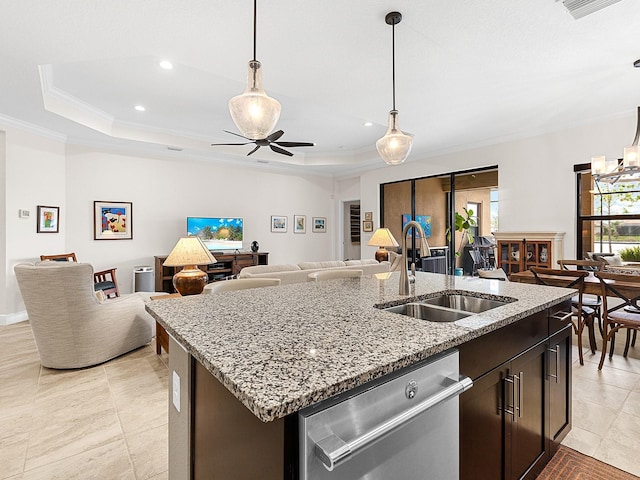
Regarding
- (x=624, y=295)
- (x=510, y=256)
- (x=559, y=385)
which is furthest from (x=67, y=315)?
(x=510, y=256)

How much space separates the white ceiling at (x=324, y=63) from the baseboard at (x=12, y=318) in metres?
2.63

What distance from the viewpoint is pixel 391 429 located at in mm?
811

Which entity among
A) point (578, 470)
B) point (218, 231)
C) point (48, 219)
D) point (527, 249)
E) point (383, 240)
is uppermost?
point (48, 219)

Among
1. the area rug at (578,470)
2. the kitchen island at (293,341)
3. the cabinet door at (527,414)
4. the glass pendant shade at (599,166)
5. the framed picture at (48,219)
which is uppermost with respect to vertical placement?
the glass pendant shade at (599,166)

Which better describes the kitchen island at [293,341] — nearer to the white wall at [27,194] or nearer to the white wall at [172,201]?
the white wall at [27,194]

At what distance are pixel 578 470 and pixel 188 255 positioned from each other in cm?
312

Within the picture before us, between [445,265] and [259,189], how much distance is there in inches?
168

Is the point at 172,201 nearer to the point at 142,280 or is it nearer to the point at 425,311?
the point at 142,280

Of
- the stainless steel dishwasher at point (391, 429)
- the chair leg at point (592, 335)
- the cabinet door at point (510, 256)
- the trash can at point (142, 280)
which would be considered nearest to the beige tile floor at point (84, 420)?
the stainless steel dishwasher at point (391, 429)

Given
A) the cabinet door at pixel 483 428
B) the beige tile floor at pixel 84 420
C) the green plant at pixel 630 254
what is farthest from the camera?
the green plant at pixel 630 254

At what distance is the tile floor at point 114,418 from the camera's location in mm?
1799

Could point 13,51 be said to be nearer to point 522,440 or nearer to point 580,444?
point 522,440

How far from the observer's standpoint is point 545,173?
16.2ft

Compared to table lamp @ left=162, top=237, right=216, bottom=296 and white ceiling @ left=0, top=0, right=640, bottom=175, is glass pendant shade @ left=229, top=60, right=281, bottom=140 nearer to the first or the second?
white ceiling @ left=0, top=0, right=640, bottom=175
